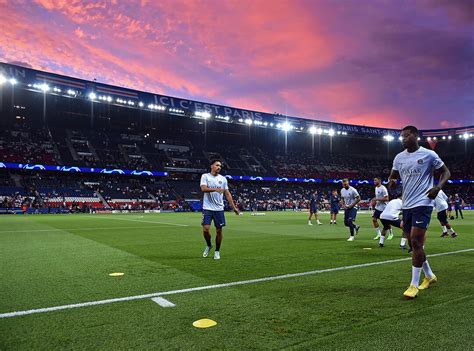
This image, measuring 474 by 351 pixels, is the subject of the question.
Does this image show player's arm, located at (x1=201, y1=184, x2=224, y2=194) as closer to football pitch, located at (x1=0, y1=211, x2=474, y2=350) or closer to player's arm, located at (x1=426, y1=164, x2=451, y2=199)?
football pitch, located at (x1=0, y1=211, x2=474, y2=350)

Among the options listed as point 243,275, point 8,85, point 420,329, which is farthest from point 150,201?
point 420,329

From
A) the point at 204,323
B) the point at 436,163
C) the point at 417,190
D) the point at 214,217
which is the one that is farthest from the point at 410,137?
the point at 214,217

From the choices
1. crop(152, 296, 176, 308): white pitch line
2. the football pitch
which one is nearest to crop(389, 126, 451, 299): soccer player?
the football pitch

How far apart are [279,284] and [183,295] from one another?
5.07 feet

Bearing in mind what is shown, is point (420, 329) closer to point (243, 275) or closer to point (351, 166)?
point (243, 275)

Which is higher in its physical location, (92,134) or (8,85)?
(8,85)

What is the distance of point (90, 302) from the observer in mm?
4570

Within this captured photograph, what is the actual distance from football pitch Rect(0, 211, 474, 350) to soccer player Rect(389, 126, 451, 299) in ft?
1.45

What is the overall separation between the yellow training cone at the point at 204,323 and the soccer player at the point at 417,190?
9.22 feet

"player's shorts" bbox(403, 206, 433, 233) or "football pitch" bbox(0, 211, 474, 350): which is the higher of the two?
"player's shorts" bbox(403, 206, 433, 233)

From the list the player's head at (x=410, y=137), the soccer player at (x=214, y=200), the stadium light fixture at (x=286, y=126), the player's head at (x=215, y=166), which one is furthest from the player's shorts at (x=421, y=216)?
the stadium light fixture at (x=286, y=126)

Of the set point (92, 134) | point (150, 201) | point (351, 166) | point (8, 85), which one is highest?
point (8, 85)

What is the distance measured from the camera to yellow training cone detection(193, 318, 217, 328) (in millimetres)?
3647

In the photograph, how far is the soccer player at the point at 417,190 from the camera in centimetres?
500
